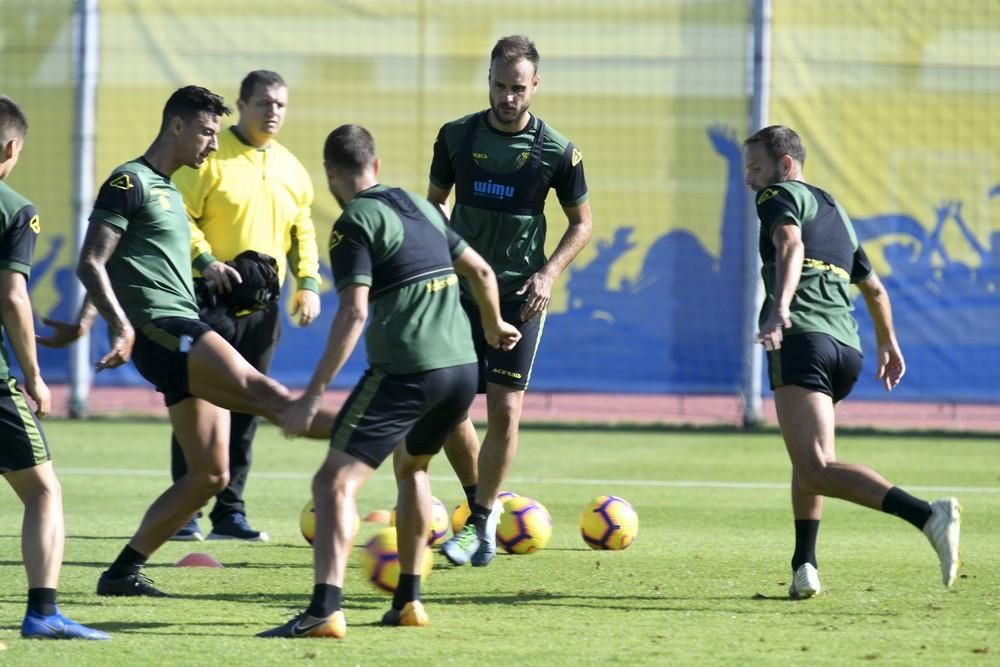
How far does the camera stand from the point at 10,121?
587 cm

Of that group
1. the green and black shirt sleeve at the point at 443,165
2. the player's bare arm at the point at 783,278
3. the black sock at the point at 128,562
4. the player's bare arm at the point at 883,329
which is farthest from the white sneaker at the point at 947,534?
the black sock at the point at 128,562

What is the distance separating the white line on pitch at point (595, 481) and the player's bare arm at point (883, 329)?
389 cm

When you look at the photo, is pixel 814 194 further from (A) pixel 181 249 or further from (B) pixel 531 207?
(A) pixel 181 249

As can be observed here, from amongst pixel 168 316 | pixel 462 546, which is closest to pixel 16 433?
pixel 168 316

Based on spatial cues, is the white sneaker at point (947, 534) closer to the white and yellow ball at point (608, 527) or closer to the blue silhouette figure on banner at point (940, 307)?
the white and yellow ball at point (608, 527)

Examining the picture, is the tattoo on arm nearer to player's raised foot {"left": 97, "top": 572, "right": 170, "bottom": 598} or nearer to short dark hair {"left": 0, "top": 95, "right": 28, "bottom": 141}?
short dark hair {"left": 0, "top": 95, "right": 28, "bottom": 141}

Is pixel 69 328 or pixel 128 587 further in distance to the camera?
pixel 128 587

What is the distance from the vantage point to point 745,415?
54.0 feet

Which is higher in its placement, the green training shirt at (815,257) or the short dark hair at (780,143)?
the short dark hair at (780,143)

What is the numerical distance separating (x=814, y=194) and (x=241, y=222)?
10.8 ft

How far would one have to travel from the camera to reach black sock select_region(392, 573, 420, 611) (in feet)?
20.5

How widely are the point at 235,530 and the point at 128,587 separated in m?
1.95

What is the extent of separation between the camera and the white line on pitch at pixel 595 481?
11.5 metres

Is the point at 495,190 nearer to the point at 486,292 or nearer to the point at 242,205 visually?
the point at 242,205
